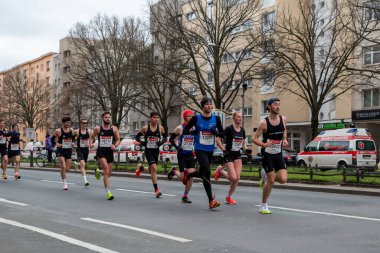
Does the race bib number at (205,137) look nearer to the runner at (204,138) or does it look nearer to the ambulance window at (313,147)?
the runner at (204,138)

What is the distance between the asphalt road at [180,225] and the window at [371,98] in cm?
3073

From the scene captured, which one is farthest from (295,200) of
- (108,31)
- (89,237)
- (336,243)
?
(108,31)

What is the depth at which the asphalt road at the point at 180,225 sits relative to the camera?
6.67 m

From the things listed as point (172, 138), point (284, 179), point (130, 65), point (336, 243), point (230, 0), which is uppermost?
point (230, 0)

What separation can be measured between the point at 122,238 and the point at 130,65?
36.1 m

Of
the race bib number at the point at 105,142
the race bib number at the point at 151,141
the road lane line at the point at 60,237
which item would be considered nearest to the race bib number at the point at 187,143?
the race bib number at the point at 151,141

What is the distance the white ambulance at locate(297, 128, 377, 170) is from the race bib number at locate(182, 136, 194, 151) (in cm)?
1769

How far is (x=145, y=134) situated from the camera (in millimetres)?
12688

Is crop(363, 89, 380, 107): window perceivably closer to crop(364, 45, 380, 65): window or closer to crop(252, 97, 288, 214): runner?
crop(364, 45, 380, 65): window

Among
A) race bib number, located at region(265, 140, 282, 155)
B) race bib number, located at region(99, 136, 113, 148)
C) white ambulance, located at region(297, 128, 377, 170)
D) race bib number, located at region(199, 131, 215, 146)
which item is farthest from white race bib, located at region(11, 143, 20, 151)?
white ambulance, located at region(297, 128, 377, 170)

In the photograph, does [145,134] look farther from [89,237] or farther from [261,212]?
[89,237]

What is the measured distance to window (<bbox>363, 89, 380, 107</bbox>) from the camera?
41531 mm

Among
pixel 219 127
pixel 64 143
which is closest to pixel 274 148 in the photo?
pixel 219 127

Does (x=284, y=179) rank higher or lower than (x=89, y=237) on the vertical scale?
higher
